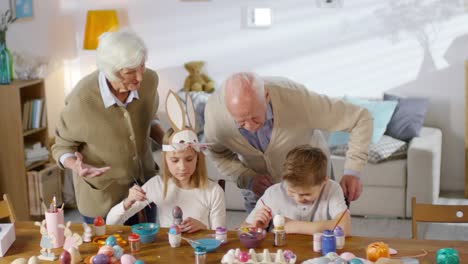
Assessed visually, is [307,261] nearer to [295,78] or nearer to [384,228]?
[384,228]

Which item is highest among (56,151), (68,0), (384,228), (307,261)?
(68,0)

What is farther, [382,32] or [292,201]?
[382,32]

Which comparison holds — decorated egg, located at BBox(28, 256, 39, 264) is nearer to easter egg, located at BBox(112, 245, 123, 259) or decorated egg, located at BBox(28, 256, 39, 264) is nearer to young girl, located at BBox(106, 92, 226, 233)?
easter egg, located at BBox(112, 245, 123, 259)

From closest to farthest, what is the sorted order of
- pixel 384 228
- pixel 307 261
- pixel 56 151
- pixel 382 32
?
1. pixel 307 261
2. pixel 56 151
3. pixel 384 228
4. pixel 382 32

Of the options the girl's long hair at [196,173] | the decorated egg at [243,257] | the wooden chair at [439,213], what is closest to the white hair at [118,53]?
the girl's long hair at [196,173]

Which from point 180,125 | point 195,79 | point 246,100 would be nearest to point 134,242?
point 180,125

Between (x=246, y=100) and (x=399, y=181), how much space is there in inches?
103

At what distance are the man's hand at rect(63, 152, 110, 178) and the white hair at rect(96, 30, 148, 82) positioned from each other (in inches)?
13.6

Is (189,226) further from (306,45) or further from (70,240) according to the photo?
(306,45)

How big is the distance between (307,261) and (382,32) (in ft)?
11.7

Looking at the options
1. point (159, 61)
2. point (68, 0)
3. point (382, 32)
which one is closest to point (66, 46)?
point (68, 0)

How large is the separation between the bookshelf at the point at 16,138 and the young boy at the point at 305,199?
2.54m

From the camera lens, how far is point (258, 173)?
3.22m

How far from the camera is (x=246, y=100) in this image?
111 inches
